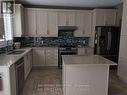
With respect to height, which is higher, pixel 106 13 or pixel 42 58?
pixel 106 13

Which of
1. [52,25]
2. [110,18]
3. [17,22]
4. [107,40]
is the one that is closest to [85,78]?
[107,40]

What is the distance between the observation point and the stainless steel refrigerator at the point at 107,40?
15.5 ft

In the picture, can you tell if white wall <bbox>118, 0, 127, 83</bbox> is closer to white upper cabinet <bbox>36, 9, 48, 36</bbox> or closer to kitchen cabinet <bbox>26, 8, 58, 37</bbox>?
kitchen cabinet <bbox>26, 8, 58, 37</bbox>

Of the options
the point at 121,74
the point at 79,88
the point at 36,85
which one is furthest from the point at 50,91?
the point at 121,74

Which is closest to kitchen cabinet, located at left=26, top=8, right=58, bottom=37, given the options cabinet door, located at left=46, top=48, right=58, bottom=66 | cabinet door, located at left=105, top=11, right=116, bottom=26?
cabinet door, located at left=46, top=48, right=58, bottom=66

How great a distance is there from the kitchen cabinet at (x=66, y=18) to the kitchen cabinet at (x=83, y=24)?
215 millimetres

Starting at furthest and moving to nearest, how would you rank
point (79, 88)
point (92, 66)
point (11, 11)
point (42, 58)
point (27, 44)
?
1. point (27, 44)
2. point (42, 58)
3. point (11, 11)
4. point (79, 88)
5. point (92, 66)

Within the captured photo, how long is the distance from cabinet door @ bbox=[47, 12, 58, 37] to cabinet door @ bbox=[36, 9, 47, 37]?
16cm

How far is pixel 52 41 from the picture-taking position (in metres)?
5.42

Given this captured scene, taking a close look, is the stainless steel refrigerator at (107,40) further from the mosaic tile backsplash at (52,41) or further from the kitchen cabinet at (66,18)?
the kitchen cabinet at (66,18)

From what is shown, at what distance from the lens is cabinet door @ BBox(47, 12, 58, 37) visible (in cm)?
499

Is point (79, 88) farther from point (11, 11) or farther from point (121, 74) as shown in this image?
point (11, 11)

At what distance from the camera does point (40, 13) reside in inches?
193

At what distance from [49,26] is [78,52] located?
5.27ft
